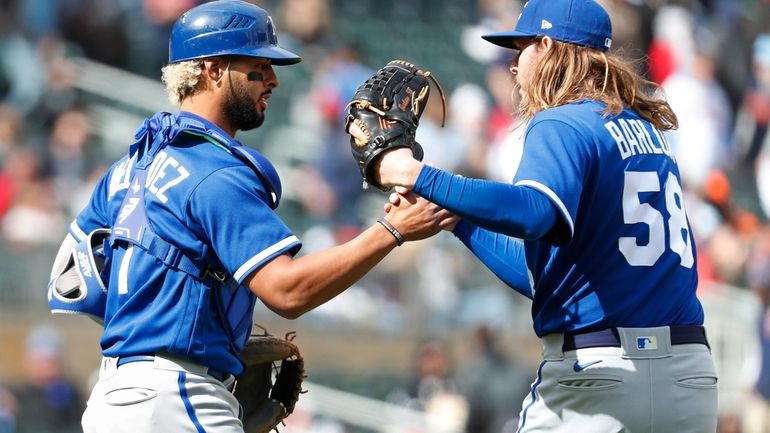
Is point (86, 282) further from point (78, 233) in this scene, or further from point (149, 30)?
point (149, 30)

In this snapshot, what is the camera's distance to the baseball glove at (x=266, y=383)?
4.12 m

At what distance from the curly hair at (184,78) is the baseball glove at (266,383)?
859 mm

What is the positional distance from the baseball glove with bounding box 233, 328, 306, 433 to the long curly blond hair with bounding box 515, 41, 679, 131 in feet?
3.94

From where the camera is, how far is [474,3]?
13.4 meters

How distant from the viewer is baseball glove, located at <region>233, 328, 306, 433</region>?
4.12 meters

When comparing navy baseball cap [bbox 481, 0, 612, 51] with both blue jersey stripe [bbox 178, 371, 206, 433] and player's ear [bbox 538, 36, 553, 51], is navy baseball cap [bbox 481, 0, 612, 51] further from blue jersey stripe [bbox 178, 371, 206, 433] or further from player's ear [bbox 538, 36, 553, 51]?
blue jersey stripe [bbox 178, 371, 206, 433]

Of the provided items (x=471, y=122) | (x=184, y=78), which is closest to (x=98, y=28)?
(x=471, y=122)

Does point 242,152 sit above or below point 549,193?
above

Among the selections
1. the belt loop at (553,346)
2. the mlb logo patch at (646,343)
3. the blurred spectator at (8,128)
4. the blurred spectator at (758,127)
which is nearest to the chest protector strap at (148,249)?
the belt loop at (553,346)

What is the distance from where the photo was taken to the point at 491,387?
382 inches

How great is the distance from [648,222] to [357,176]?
7.66 metres

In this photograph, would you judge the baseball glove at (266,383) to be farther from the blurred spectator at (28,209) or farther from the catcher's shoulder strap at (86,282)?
the blurred spectator at (28,209)

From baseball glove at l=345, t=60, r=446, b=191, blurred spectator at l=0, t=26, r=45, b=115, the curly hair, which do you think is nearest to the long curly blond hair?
baseball glove at l=345, t=60, r=446, b=191

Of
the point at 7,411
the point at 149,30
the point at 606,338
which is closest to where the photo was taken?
the point at 606,338
